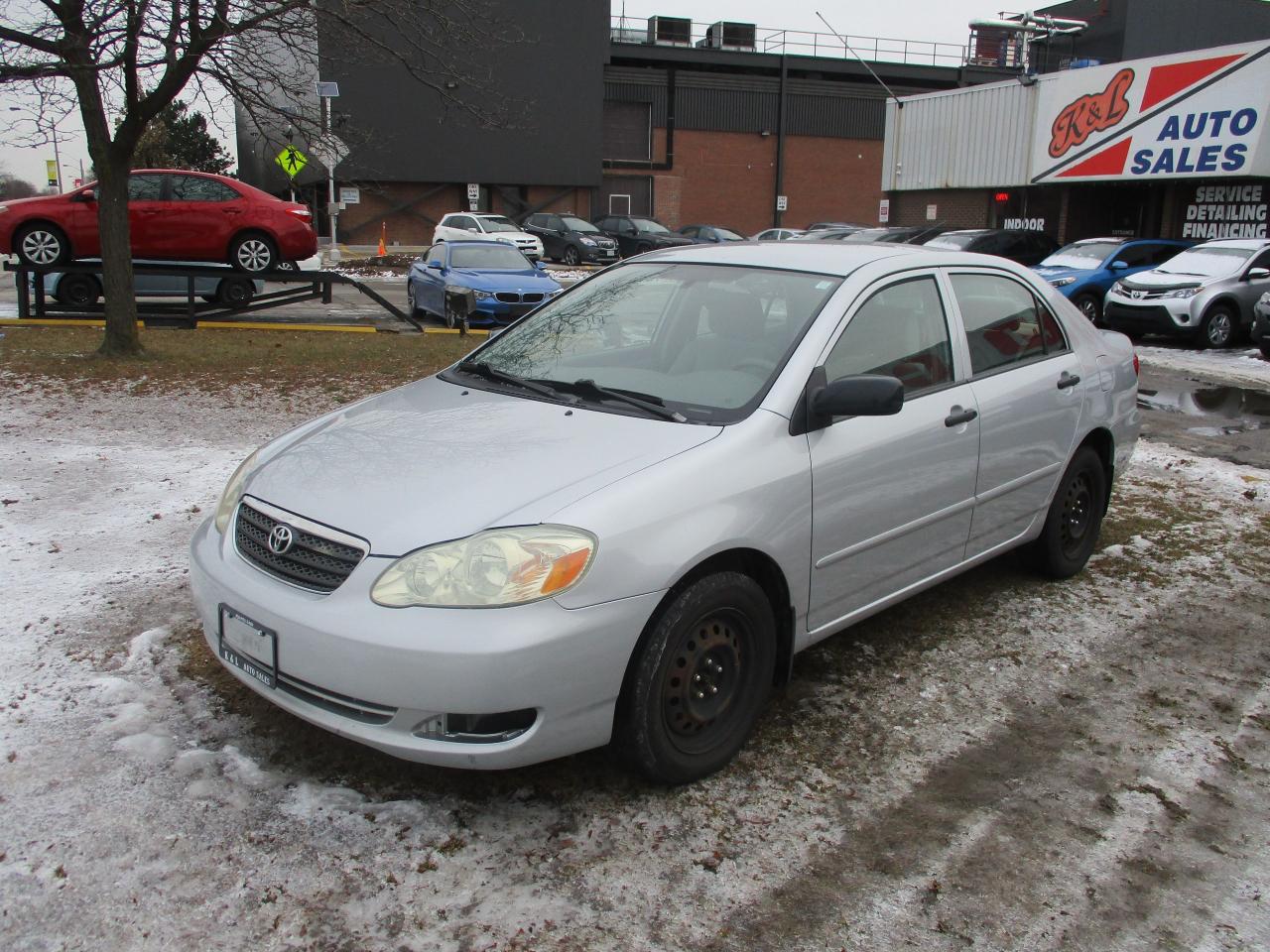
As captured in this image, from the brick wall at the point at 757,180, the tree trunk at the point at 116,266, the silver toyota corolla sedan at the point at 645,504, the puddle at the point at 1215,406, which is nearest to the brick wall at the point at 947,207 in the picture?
the brick wall at the point at 757,180

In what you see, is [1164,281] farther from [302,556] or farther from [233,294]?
[302,556]

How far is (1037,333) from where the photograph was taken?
5.02 metres

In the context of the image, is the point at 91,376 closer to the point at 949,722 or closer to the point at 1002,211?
the point at 949,722

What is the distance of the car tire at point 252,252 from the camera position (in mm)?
15641

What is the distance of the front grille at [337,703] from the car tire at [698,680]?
69cm

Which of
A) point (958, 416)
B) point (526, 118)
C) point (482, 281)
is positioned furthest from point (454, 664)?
point (526, 118)

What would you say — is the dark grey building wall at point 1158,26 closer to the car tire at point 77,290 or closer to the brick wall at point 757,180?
the brick wall at point 757,180

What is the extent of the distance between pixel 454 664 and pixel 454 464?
0.75 m

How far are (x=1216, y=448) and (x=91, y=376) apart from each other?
33.7 feet

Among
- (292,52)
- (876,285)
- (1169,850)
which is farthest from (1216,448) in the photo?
(292,52)

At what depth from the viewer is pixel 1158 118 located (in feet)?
70.1

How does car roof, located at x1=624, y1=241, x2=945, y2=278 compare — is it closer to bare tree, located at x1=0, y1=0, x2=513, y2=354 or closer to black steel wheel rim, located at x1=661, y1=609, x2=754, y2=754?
black steel wheel rim, located at x1=661, y1=609, x2=754, y2=754

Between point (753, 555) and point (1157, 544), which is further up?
point (753, 555)

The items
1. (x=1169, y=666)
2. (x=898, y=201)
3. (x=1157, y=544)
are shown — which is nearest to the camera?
(x=1169, y=666)
